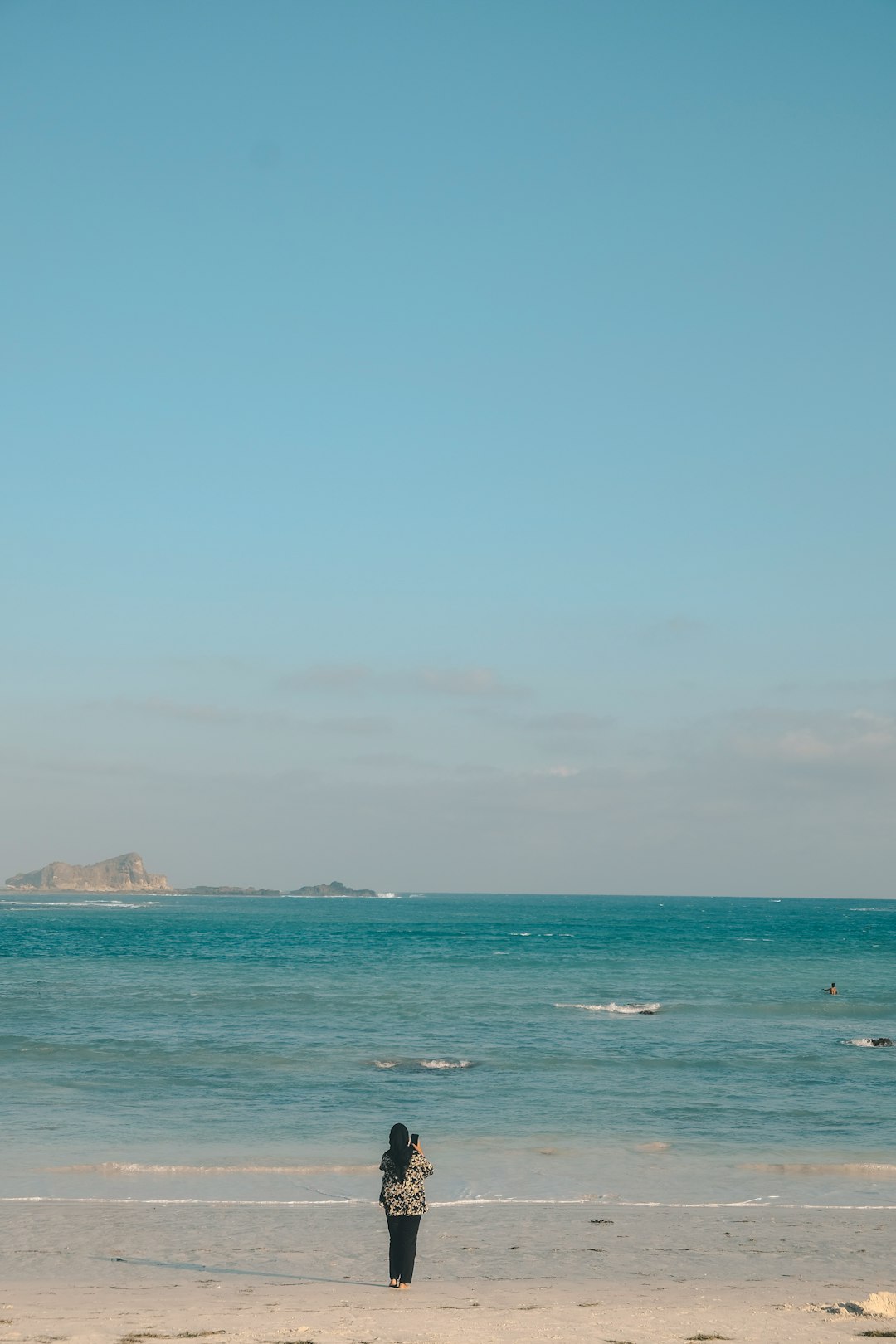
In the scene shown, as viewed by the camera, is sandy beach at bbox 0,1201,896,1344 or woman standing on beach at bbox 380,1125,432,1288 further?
woman standing on beach at bbox 380,1125,432,1288

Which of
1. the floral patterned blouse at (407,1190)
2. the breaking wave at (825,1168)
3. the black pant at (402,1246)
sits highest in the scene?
the floral patterned blouse at (407,1190)

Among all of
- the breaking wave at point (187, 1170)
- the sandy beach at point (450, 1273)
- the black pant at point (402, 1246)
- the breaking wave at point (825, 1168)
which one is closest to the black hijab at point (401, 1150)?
the black pant at point (402, 1246)

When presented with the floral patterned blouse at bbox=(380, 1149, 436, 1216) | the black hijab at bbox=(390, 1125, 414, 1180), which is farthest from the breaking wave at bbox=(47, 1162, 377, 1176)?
the floral patterned blouse at bbox=(380, 1149, 436, 1216)

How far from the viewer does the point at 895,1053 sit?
3203 centimetres

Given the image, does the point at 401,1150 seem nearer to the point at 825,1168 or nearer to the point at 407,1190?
the point at 407,1190

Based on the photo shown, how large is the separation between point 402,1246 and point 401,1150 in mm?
1090

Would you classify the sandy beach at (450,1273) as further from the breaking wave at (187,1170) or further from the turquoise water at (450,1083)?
the breaking wave at (187,1170)

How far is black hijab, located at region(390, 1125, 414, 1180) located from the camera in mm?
12531

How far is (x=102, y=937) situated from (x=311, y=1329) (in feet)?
290

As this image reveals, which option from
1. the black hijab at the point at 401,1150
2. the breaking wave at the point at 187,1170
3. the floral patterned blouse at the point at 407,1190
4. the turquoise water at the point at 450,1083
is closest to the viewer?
the floral patterned blouse at the point at 407,1190

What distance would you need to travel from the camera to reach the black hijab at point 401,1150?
1253 cm

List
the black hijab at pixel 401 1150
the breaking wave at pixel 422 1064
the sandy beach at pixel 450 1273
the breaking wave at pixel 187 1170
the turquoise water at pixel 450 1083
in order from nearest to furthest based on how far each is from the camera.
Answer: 1. the sandy beach at pixel 450 1273
2. the black hijab at pixel 401 1150
3. the breaking wave at pixel 187 1170
4. the turquoise water at pixel 450 1083
5. the breaking wave at pixel 422 1064

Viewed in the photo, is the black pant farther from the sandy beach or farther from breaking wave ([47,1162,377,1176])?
breaking wave ([47,1162,377,1176])

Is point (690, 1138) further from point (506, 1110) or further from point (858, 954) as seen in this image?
point (858, 954)
